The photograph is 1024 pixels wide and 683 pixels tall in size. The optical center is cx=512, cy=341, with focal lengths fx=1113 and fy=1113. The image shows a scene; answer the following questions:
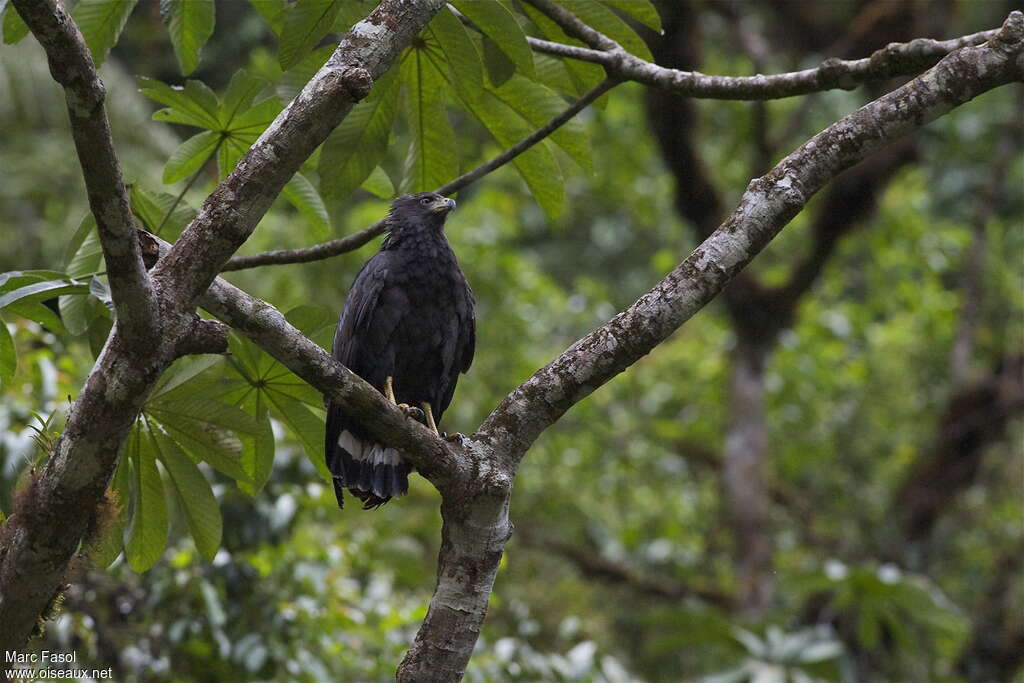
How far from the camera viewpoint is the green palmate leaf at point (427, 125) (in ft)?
10.5

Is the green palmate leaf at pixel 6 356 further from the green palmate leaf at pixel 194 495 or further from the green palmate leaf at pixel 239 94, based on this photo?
the green palmate leaf at pixel 239 94

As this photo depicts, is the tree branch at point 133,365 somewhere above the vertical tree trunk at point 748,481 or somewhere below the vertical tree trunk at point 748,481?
below

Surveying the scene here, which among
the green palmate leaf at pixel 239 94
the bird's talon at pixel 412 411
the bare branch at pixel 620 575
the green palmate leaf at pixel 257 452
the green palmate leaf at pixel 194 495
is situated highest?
the bare branch at pixel 620 575

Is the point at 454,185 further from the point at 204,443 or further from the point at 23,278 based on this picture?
the point at 23,278

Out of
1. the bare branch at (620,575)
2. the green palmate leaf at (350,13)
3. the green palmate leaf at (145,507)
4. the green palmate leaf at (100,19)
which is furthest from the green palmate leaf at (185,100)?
the bare branch at (620,575)

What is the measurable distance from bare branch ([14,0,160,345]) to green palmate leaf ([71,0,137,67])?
118 cm

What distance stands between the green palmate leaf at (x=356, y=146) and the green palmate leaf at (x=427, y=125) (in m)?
0.07

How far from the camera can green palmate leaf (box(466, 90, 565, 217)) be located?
135 inches

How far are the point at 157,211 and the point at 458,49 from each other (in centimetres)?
114

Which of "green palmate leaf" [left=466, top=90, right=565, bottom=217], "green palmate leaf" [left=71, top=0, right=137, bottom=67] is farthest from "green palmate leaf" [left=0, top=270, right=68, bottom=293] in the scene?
"green palmate leaf" [left=466, top=90, right=565, bottom=217]

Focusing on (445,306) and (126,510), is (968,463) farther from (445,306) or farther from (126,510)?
(126,510)

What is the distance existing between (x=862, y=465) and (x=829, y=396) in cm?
71

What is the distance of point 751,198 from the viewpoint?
9.06ft

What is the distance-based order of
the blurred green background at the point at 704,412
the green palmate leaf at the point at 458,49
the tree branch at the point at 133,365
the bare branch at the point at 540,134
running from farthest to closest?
the blurred green background at the point at 704,412
the bare branch at the point at 540,134
the green palmate leaf at the point at 458,49
the tree branch at the point at 133,365
